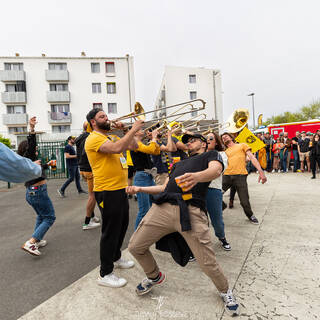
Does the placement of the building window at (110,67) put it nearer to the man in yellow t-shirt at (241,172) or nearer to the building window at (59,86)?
the building window at (59,86)

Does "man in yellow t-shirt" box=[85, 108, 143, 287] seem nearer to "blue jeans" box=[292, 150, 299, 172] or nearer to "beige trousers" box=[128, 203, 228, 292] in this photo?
"beige trousers" box=[128, 203, 228, 292]

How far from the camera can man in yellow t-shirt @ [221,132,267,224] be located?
4160 millimetres

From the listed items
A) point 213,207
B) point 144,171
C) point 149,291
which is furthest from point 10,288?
point 213,207

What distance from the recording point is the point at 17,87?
2738cm

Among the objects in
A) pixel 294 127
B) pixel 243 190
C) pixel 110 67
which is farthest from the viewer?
pixel 110 67

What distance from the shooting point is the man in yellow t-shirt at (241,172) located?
13.6 ft

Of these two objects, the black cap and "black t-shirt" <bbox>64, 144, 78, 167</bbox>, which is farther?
"black t-shirt" <bbox>64, 144, 78, 167</bbox>

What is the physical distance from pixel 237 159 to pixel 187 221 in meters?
2.73

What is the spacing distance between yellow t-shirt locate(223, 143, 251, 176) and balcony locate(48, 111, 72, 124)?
2653 centimetres

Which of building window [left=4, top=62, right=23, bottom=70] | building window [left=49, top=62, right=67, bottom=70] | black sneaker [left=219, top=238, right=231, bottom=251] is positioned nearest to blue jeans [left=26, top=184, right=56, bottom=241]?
black sneaker [left=219, top=238, right=231, bottom=251]

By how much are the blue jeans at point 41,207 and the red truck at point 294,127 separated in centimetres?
1319

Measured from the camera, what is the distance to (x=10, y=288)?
2.51 m

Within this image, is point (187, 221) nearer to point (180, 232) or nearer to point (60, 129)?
point (180, 232)

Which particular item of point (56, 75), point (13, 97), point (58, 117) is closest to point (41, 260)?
point (58, 117)
